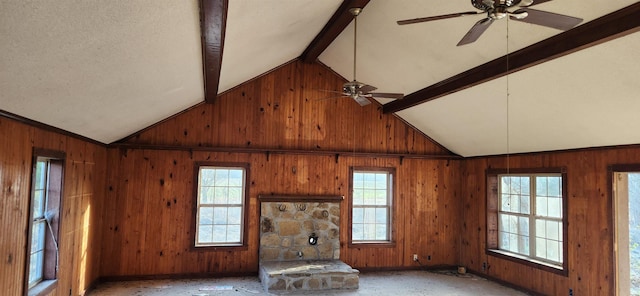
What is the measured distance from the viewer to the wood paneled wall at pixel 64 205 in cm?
326

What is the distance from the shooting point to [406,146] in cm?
762

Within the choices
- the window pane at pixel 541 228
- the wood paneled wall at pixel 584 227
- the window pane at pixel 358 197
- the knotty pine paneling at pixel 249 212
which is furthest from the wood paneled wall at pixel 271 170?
the window pane at pixel 541 228

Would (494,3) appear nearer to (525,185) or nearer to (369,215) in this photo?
(525,185)

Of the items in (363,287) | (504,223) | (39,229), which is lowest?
(363,287)

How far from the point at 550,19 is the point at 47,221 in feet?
16.2

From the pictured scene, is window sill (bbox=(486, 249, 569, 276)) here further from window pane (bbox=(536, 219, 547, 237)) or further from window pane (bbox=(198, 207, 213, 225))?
window pane (bbox=(198, 207, 213, 225))

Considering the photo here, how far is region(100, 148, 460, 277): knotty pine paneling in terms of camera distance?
6.35m

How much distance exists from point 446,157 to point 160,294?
17.8 feet

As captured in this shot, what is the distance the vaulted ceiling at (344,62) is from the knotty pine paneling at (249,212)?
84 cm

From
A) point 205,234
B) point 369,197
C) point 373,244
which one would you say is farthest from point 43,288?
point 369,197

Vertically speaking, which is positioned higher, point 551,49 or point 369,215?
point 551,49

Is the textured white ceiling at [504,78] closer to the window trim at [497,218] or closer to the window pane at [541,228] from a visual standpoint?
the window trim at [497,218]

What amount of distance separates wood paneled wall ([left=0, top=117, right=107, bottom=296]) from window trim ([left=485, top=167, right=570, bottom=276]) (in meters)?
6.28

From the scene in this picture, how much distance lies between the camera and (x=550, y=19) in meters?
2.59
